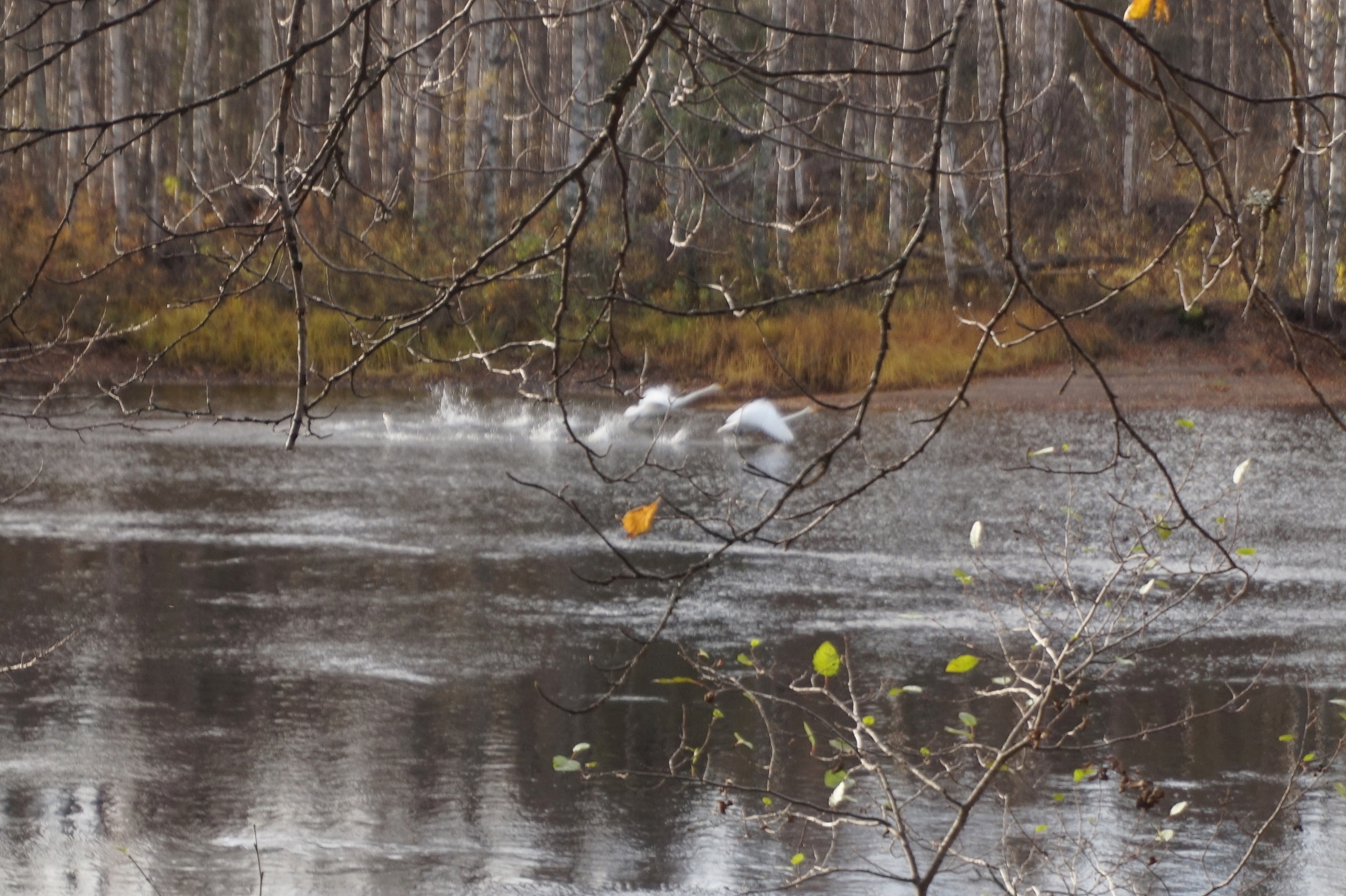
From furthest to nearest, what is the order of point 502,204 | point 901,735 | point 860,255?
point 502,204
point 860,255
point 901,735

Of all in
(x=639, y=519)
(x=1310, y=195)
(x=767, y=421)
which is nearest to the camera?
(x=639, y=519)

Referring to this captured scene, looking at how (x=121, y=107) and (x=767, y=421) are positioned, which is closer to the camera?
(x=767, y=421)

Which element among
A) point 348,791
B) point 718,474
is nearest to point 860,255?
point 718,474

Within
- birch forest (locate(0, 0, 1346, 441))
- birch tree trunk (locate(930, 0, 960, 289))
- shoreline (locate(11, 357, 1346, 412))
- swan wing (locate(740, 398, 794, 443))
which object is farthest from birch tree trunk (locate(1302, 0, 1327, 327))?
swan wing (locate(740, 398, 794, 443))

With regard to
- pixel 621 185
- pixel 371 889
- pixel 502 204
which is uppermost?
pixel 502 204

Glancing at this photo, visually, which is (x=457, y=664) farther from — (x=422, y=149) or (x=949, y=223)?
(x=949, y=223)

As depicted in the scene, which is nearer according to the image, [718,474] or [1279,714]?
[1279,714]

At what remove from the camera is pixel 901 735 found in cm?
706

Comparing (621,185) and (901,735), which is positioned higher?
(621,185)

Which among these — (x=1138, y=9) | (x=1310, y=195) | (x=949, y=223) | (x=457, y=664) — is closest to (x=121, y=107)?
(x=949, y=223)

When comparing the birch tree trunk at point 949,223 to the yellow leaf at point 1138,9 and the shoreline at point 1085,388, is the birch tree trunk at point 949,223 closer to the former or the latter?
the shoreline at point 1085,388

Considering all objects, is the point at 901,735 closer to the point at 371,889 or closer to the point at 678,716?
the point at 678,716

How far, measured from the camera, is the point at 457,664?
8289 mm

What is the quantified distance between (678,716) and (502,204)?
27754 mm
